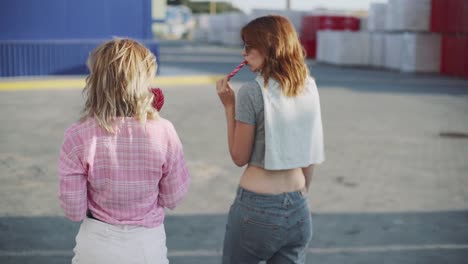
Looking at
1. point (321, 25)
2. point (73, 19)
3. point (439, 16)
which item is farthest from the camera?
point (321, 25)

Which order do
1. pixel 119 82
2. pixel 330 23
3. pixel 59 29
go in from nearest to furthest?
pixel 119 82, pixel 59 29, pixel 330 23

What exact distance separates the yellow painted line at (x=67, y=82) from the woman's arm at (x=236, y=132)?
11344 millimetres

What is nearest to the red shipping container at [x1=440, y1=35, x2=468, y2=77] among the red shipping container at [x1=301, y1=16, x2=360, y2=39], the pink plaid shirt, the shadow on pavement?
the red shipping container at [x1=301, y1=16, x2=360, y2=39]

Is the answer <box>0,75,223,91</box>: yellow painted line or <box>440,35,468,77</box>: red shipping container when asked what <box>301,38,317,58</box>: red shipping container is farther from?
<box>0,75,223,91</box>: yellow painted line

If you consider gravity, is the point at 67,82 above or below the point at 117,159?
below

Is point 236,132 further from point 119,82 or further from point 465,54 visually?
point 465,54

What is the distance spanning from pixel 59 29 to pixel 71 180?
573 inches

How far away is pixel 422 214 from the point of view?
18.0ft

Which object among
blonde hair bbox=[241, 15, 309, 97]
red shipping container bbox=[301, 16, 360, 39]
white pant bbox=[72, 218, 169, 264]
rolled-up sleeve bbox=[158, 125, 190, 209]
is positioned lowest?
white pant bbox=[72, 218, 169, 264]

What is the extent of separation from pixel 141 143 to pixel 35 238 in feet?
8.95

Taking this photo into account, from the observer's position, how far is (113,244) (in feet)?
7.48

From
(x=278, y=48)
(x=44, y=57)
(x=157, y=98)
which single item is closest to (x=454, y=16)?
(x=44, y=57)

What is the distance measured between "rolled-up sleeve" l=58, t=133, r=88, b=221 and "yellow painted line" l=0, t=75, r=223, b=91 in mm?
11528

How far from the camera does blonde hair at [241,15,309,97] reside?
2365mm
